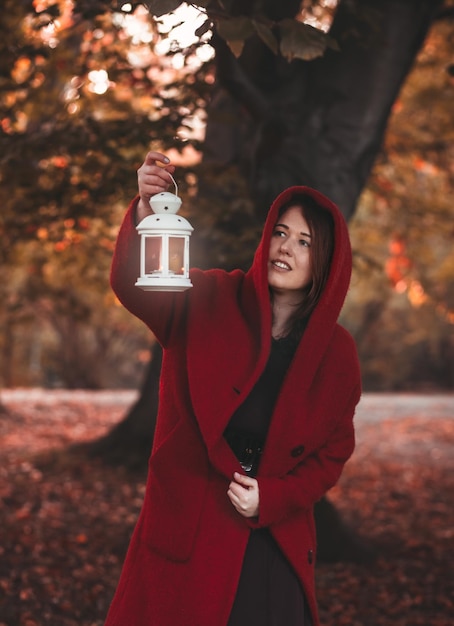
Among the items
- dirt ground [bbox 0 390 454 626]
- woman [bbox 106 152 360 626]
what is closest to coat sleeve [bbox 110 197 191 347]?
woman [bbox 106 152 360 626]

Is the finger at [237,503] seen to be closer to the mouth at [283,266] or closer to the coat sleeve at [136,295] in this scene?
the coat sleeve at [136,295]

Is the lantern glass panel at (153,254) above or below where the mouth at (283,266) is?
above

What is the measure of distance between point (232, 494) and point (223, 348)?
0.47 meters

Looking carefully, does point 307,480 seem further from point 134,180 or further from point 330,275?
point 134,180

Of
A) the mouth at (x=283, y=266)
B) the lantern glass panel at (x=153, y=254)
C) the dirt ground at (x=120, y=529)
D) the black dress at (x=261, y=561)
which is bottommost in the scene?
the dirt ground at (x=120, y=529)

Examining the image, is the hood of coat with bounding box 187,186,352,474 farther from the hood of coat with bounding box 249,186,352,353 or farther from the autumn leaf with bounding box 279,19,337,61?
the autumn leaf with bounding box 279,19,337,61

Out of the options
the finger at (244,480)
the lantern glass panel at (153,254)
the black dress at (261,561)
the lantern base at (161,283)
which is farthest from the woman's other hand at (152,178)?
the finger at (244,480)

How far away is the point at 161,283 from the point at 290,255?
21.9 inches

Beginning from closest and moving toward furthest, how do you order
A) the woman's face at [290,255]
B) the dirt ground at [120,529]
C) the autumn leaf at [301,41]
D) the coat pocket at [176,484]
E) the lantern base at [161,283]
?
the lantern base at [161,283]
the coat pocket at [176,484]
the woman's face at [290,255]
the autumn leaf at [301,41]
the dirt ground at [120,529]

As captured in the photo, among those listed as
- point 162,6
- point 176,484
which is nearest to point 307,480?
point 176,484

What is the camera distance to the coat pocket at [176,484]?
2.41 m

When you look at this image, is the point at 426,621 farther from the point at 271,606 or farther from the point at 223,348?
the point at 223,348

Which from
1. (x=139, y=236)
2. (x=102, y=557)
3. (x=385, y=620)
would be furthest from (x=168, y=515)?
(x=102, y=557)

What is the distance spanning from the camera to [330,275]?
2504mm
